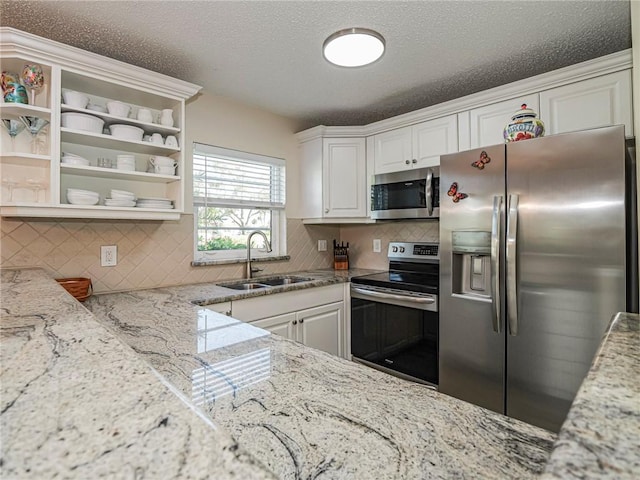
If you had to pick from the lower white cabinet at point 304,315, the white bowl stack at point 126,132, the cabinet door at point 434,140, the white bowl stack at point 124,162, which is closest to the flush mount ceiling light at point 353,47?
the cabinet door at point 434,140

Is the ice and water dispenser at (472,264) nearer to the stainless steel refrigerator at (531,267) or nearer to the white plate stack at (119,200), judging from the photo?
the stainless steel refrigerator at (531,267)

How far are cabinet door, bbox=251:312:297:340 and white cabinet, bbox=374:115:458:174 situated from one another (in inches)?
57.3

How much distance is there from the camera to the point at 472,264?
1.98 metres

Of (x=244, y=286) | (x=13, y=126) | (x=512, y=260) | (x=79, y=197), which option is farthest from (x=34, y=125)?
(x=512, y=260)

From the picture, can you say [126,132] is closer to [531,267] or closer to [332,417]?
[332,417]

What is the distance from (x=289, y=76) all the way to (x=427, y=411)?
2.23 m

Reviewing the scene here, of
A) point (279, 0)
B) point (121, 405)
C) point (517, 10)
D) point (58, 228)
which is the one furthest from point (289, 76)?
point (121, 405)

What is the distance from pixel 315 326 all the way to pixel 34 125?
2.07 m

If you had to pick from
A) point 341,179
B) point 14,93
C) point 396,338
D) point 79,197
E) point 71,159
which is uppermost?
point 14,93

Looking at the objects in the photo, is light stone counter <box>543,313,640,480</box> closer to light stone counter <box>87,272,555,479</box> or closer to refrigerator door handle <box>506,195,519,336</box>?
light stone counter <box>87,272,555,479</box>

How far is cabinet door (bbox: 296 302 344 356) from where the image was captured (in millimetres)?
2459

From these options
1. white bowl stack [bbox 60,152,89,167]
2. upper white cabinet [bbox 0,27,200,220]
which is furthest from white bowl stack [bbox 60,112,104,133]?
white bowl stack [bbox 60,152,89,167]

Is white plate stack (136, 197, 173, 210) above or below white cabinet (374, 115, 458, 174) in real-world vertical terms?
below

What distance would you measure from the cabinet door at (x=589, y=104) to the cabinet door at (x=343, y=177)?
1.42 m
